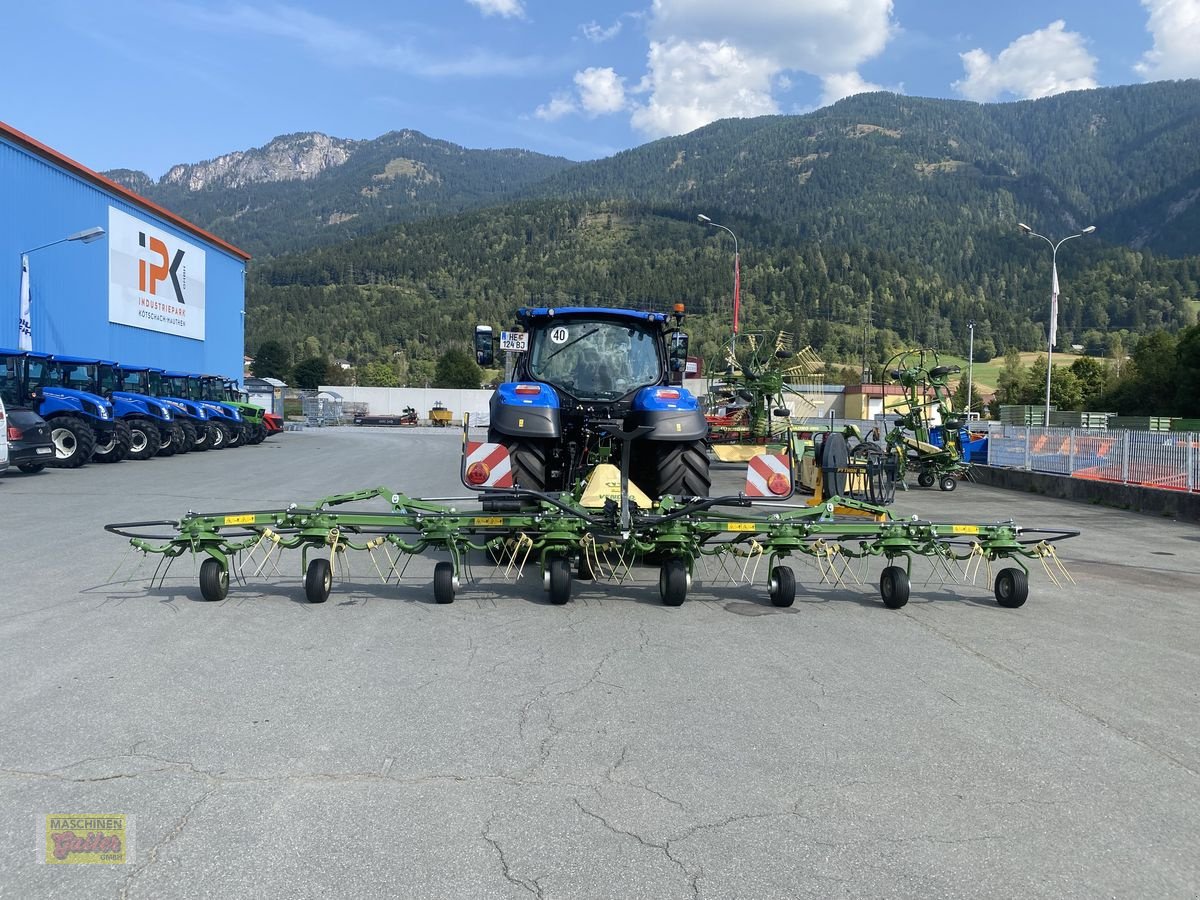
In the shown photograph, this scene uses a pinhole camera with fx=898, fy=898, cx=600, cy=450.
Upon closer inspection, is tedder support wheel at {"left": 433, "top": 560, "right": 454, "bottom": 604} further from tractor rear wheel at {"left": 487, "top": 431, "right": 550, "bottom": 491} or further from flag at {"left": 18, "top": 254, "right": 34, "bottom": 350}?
flag at {"left": 18, "top": 254, "right": 34, "bottom": 350}

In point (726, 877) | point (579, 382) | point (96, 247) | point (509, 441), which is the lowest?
point (726, 877)

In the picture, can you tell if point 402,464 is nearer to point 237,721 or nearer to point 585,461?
point 585,461

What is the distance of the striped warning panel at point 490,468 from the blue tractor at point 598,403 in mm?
200

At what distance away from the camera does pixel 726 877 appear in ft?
10.1

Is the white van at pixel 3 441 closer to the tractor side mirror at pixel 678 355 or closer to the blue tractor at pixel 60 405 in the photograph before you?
the blue tractor at pixel 60 405

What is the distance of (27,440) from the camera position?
18031 mm

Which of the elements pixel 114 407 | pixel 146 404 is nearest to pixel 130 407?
pixel 114 407

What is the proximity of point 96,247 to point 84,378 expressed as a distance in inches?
596

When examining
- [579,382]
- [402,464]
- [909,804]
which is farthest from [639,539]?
[402,464]

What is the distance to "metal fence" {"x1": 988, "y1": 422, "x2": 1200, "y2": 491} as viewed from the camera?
16.7 metres

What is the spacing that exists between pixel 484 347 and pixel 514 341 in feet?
2.06

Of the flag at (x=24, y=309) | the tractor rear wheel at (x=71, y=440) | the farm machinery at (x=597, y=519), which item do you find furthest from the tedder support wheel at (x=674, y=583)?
the flag at (x=24, y=309)

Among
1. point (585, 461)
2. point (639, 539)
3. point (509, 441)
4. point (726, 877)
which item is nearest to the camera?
point (726, 877)

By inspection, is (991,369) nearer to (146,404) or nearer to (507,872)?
(146,404)
